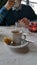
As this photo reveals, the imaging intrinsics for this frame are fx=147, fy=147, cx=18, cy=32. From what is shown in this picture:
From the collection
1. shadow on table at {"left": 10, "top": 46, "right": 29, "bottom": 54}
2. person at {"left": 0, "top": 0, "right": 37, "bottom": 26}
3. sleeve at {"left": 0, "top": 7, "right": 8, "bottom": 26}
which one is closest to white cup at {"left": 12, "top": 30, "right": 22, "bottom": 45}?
shadow on table at {"left": 10, "top": 46, "right": 29, "bottom": 54}

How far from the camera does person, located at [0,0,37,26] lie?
5.17ft

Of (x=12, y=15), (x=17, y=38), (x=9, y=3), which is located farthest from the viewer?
(x=12, y=15)

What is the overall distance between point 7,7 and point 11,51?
2.51 ft

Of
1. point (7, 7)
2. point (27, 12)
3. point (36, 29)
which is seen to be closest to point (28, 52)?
point (36, 29)

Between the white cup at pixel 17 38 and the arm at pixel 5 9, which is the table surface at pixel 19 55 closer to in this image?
the white cup at pixel 17 38

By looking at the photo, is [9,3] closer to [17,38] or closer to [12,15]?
[12,15]

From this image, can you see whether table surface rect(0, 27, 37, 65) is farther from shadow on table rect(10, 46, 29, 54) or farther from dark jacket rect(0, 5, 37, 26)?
dark jacket rect(0, 5, 37, 26)

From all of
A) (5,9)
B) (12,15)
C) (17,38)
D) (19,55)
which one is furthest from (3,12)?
(19,55)

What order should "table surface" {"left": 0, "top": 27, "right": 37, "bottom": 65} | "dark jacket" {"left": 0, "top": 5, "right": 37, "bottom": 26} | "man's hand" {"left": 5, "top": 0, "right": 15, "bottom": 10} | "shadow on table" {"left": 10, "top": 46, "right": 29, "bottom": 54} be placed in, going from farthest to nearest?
"dark jacket" {"left": 0, "top": 5, "right": 37, "bottom": 26} → "man's hand" {"left": 5, "top": 0, "right": 15, "bottom": 10} → "shadow on table" {"left": 10, "top": 46, "right": 29, "bottom": 54} → "table surface" {"left": 0, "top": 27, "right": 37, "bottom": 65}

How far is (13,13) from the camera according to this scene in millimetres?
1877

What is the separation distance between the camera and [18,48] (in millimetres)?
958

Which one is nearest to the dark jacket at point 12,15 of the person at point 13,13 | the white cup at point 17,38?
the person at point 13,13

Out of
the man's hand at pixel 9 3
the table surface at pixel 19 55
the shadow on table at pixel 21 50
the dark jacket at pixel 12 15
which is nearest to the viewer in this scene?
the table surface at pixel 19 55

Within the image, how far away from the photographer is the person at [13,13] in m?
1.58
